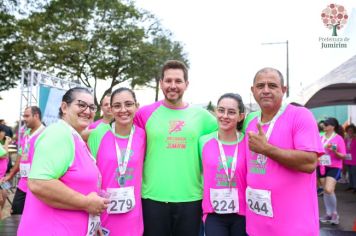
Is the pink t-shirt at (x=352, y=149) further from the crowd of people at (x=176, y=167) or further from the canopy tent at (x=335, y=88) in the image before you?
the crowd of people at (x=176, y=167)

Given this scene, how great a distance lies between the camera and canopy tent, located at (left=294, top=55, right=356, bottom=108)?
6.23 metres

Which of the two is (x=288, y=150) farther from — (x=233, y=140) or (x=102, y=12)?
(x=102, y=12)

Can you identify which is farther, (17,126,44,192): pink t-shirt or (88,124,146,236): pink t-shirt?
(17,126,44,192): pink t-shirt

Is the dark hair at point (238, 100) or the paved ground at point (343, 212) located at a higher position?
the dark hair at point (238, 100)

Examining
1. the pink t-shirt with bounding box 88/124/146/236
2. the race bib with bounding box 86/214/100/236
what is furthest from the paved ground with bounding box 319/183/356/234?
the race bib with bounding box 86/214/100/236

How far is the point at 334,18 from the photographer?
9.68m

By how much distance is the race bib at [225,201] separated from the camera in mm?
2811

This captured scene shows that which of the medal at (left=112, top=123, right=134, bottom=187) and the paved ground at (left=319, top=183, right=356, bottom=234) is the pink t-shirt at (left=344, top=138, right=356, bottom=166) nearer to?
the paved ground at (left=319, top=183, right=356, bottom=234)

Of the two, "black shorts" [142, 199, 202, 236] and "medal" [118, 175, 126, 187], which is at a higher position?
"medal" [118, 175, 126, 187]

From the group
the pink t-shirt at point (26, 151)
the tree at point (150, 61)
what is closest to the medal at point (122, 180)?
the pink t-shirt at point (26, 151)

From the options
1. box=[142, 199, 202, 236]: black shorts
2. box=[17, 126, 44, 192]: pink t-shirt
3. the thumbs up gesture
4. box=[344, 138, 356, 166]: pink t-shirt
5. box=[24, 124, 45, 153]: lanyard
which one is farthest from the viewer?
box=[344, 138, 356, 166]: pink t-shirt

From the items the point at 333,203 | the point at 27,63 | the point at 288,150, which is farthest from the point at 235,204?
the point at 27,63

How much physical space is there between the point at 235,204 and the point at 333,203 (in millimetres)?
4170

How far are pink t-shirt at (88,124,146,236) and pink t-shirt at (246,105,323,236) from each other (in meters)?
0.94
